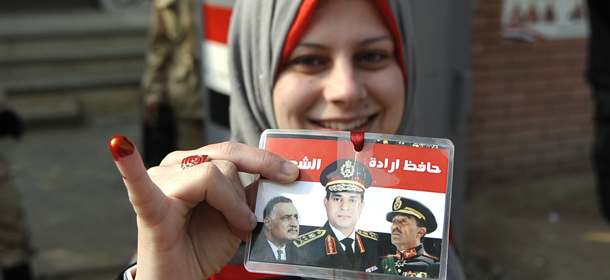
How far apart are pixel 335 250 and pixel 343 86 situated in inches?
18.3

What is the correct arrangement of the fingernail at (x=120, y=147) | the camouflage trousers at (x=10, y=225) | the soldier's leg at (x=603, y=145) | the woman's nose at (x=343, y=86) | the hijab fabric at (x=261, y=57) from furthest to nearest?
the camouflage trousers at (x=10, y=225), the soldier's leg at (x=603, y=145), the hijab fabric at (x=261, y=57), the woman's nose at (x=343, y=86), the fingernail at (x=120, y=147)

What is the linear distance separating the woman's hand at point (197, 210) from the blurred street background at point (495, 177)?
8.93 ft

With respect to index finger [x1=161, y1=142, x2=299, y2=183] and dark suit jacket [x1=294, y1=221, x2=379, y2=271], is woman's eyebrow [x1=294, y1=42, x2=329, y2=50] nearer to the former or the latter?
index finger [x1=161, y1=142, x2=299, y2=183]

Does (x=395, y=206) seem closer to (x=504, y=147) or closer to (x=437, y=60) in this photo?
(x=437, y=60)

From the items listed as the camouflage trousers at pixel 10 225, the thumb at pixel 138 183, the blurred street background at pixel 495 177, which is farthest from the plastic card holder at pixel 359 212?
the blurred street background at pixel 495 177

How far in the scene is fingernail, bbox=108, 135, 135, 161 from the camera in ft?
2.93

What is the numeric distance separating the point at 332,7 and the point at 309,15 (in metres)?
0.06

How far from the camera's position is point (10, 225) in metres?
3.26

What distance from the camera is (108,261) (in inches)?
157

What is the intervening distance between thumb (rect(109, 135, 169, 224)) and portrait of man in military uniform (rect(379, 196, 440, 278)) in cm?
44

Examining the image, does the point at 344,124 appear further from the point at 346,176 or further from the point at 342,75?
the point at 346,176

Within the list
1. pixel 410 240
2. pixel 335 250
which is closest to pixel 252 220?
pixel 335 250

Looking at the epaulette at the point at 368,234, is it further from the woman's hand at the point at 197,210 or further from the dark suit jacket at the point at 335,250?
the woman's hand at the point at 197,210

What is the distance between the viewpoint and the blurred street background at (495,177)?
13.1ft
